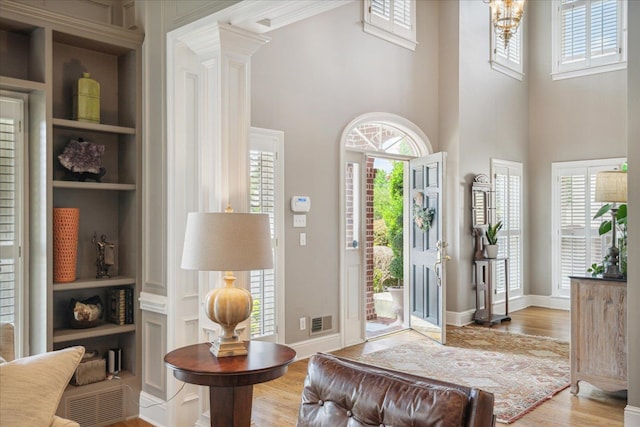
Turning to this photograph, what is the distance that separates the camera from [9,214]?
3.42m

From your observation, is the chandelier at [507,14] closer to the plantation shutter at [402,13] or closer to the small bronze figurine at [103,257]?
the plantation shutter at [402,13]

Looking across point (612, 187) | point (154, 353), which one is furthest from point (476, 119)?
point (154, 353)

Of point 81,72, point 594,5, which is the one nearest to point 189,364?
point 81,72

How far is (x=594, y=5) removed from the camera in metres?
8.07

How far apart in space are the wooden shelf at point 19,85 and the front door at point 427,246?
160 inches

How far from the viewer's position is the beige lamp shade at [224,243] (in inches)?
99.0

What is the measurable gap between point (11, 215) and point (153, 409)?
5.16 feet

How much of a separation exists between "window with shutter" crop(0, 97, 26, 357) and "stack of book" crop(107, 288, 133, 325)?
0.59 m

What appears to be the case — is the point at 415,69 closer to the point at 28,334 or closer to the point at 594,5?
the point at 594,5

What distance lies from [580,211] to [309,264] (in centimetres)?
494

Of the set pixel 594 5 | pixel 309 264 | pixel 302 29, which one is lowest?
pixel 309 264

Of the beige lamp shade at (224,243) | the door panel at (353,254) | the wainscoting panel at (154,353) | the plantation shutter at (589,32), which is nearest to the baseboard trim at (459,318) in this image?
the door panel at (353,254)

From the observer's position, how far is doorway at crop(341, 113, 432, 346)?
19.0 feet

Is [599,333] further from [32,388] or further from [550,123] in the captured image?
[550,123]
